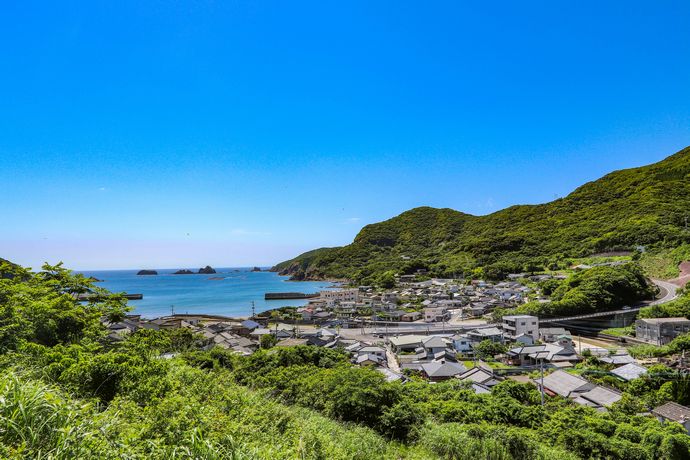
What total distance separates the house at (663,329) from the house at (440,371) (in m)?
14.9

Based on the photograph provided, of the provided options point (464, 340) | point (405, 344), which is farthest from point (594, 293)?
point (405, 344)

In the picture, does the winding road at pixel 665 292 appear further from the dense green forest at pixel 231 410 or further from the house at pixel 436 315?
the dense green forest at pixel 231 410

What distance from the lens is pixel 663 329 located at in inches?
879

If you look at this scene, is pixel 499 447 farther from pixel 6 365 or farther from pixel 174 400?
pixel 6 365

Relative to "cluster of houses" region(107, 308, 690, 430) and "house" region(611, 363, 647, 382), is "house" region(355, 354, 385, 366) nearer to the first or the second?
"cluster of houses" region(107, 308, 690, 430)

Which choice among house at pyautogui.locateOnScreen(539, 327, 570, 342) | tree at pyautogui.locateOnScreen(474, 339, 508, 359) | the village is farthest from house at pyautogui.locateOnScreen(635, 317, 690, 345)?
tree at pyautogui.locateOnScreen(474, 339, 508, 359)

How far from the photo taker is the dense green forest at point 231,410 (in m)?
3.10

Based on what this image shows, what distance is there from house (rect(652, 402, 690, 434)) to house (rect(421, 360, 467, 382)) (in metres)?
7.11

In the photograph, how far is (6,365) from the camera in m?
5.05

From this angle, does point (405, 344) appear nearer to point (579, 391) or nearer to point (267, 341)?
point (267, 341)

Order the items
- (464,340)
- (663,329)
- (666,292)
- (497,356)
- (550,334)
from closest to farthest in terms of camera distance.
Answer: (497,356)
(663,329)
(464,340)
(550,334)
(666,292)

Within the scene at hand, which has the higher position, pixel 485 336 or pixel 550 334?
→ pixel 485 336

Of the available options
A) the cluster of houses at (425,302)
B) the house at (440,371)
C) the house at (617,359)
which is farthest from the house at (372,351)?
the cluster of houses at (425,302)

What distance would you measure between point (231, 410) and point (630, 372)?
17763 mm
